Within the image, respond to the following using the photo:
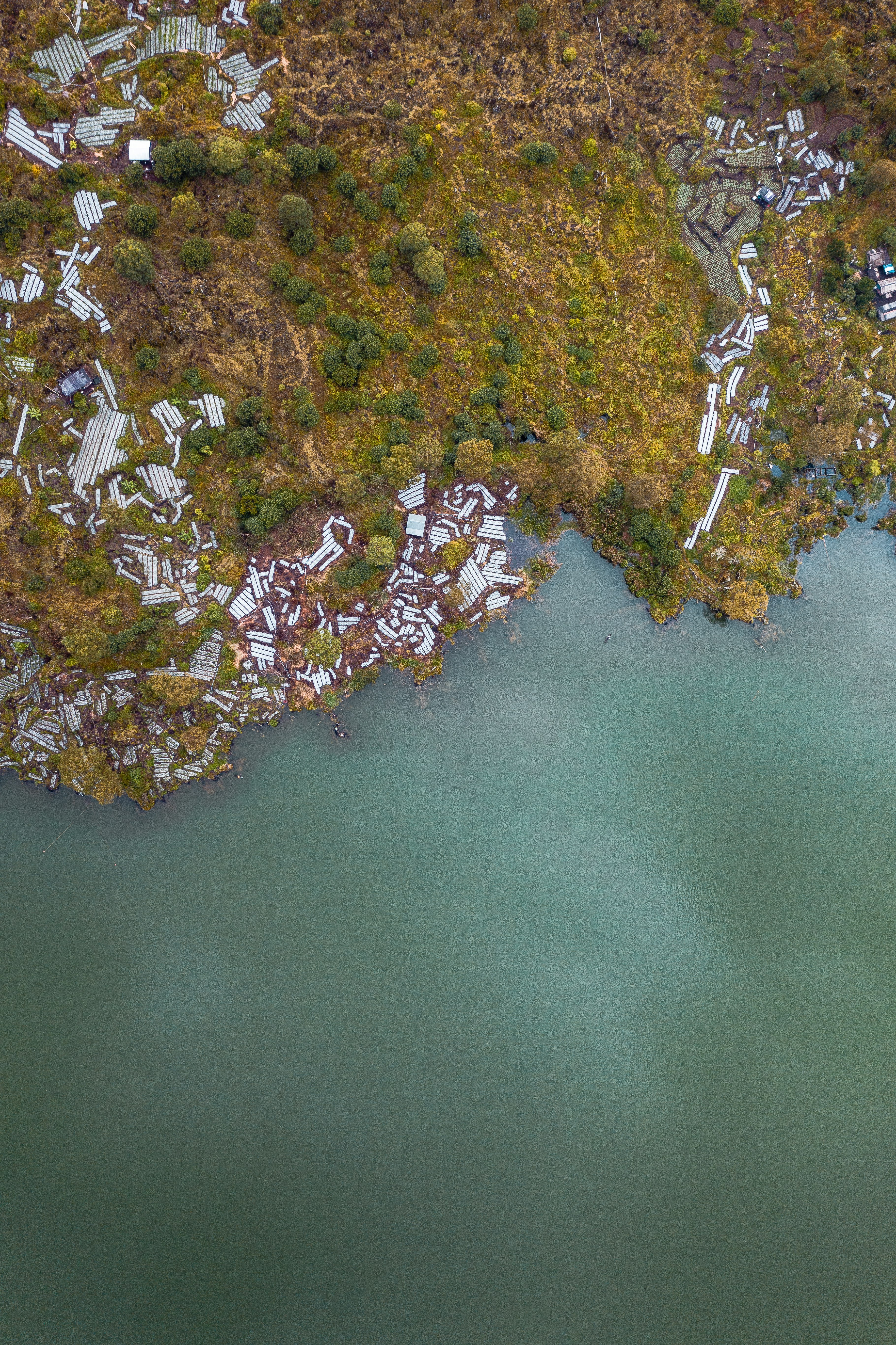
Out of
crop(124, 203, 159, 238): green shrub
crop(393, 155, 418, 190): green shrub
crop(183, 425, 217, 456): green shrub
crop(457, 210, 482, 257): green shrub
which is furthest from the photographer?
crop(183, 425, 217, 456): green shrub

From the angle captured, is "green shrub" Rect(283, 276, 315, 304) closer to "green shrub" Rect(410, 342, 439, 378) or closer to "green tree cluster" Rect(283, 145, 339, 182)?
"green tree cluster" Rect(283, 145, 339, 182)

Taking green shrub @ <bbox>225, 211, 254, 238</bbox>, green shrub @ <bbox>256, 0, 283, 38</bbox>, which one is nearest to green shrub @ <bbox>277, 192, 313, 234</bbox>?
green shrub @ <bbox>225, 211, 254, 238</bbox>

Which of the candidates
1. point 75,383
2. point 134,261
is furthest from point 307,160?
point 75,383

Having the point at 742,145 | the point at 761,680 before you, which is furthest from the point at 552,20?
the point at 761,680

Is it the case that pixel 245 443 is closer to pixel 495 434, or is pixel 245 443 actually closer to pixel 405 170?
pixel 495 434

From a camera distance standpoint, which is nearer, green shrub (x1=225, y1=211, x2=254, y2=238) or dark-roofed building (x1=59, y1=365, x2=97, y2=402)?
green shrub (x1=225, y1=211, x2=254, y2=238)

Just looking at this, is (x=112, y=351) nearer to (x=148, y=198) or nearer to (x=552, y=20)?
(x=148, y=198)
